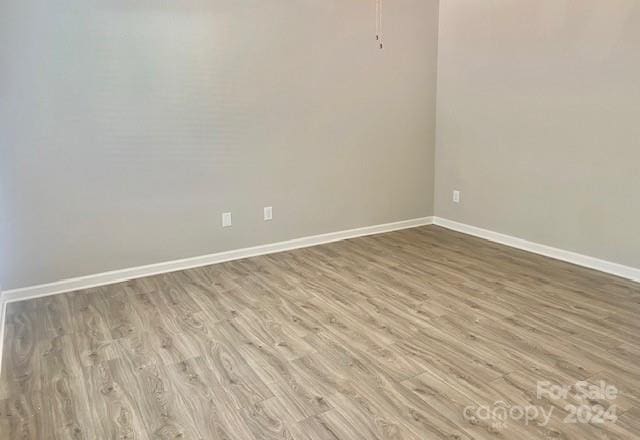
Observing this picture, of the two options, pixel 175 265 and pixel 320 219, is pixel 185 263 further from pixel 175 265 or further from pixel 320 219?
pixel 320 219

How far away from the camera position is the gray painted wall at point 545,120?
343 centimetres

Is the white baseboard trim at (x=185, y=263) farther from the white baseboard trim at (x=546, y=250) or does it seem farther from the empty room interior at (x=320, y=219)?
the white baseboard trim at (x=546, y=250)

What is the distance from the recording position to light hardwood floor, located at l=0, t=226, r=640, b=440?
1962 millimetres

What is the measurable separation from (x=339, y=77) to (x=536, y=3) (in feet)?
5.72

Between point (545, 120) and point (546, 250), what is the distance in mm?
1116

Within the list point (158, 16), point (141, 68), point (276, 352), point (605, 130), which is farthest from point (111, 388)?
point (605, 130)

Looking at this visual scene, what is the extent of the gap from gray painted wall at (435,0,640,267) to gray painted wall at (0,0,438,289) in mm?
401

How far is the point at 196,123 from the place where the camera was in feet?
12.1

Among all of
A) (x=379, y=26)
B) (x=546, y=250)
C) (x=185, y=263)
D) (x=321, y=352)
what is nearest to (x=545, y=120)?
(x=546, y=250)

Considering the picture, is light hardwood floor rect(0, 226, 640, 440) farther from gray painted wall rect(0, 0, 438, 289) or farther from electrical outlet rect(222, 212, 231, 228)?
gray painted wall rect(0, 0, 438, 289)

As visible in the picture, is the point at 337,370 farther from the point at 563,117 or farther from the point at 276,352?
the point at 563,117

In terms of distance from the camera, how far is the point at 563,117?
3.79 metres

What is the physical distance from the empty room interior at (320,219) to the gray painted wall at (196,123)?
2 cm

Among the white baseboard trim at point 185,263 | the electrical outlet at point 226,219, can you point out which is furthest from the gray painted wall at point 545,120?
the electrical outlet at point 226,219
